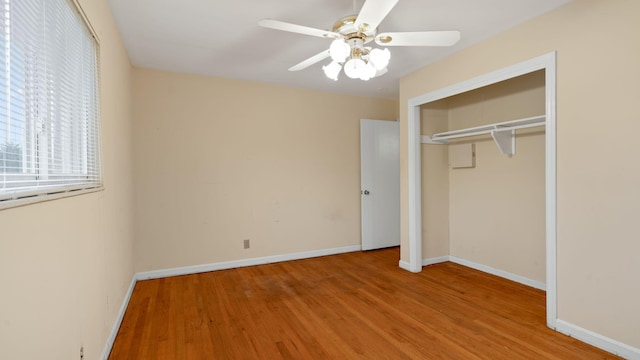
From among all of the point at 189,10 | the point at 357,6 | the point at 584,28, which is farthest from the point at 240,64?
the point at 584,28

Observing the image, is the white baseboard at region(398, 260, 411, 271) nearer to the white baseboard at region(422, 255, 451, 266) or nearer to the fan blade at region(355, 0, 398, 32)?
the white baseboard at region(422, 255, 451, 266)

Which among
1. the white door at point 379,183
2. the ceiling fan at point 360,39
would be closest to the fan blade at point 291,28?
the ceiling fan at point 360,39

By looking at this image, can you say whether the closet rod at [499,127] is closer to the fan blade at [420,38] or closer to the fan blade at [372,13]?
the fan blade at [420,38]

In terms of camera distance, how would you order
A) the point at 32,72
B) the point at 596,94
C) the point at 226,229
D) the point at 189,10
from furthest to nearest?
the point at 226,229, the point at 189,10, the point at 596,94, the point at 32,72

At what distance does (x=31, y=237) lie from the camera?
106 cm

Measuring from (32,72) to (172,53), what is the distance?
7.17 ft

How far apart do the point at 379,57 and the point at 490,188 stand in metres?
2.58

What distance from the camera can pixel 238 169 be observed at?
4031mm

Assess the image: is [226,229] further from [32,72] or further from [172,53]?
[32,72]

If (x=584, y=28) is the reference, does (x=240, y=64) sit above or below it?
above

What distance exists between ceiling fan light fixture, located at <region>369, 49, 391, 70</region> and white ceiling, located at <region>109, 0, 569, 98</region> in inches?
20.5

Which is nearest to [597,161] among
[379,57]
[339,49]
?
[379,57]

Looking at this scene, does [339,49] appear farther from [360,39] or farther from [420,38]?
[420,38]

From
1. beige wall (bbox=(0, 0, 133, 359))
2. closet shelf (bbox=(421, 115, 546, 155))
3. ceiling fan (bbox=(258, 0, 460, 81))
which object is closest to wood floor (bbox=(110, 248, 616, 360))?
beige wall (bbox=(0, 0, 133, 359))
